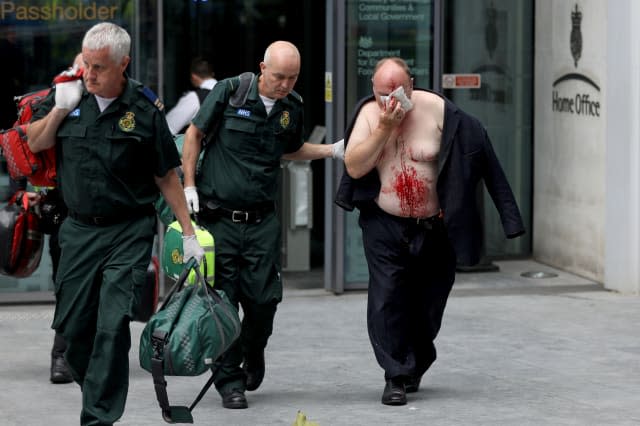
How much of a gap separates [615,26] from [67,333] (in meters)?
5.83

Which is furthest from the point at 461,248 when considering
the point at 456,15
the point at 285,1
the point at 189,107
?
the point at 285,1

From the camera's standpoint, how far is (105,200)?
20.2 feet

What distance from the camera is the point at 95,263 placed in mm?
6211

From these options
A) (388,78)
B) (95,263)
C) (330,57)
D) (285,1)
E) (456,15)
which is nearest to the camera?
(95,263)

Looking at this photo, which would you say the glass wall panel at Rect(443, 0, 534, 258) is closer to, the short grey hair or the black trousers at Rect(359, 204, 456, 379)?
the black trousers at Rect(359, 204, 456, 379)

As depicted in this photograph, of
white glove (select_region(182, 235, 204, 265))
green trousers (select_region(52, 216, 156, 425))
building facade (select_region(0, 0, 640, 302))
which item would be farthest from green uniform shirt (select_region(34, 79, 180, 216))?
building facade (select_region(0, 0, 640, 302))

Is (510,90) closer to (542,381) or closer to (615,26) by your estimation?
(615,26)

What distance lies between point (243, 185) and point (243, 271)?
0.44 m

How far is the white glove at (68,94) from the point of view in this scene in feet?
20.0

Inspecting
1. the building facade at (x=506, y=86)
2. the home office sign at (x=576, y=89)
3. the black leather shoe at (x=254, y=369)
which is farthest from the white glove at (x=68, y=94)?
the home office sign at (x=576, y=89)

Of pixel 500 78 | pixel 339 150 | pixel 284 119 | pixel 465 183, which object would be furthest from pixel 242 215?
pixel 500 78

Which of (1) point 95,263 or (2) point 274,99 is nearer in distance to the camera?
(1) point 95,263

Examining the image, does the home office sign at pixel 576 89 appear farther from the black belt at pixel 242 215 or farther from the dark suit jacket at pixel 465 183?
the black belt at pixel 242 215

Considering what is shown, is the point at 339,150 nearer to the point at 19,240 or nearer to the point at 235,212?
the point at 235,212
